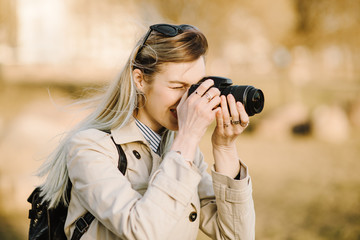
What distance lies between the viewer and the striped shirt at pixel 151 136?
177cm

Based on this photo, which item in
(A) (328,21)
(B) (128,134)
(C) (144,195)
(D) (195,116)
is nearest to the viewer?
(C) (144,195)

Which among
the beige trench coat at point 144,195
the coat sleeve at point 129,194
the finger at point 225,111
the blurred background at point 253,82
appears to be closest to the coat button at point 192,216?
the beige trench coat at point 144,195

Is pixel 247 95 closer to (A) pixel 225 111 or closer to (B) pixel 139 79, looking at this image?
(A) pixel 225 111

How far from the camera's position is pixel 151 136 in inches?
70.5

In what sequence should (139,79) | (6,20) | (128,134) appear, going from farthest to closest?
(6,20)
(139,79)
(128,134)

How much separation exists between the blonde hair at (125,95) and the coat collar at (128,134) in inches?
1.0

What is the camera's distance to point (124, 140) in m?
1.60

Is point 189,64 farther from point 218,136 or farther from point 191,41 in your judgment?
point 218,136

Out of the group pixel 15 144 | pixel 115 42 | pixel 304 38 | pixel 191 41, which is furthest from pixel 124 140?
pixel 304 38

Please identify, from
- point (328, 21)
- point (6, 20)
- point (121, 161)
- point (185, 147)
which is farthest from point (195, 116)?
point (328, 21)

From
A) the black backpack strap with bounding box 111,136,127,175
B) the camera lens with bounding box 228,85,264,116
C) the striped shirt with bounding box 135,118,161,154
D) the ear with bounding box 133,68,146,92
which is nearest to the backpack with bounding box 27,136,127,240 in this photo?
the black backpack strap with bounding box 111,136,127,175

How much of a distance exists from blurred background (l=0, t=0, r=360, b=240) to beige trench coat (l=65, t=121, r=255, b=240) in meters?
0.40

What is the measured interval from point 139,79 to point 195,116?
41 cm

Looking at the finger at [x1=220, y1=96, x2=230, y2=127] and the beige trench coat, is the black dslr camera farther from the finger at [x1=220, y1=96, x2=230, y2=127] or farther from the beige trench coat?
the beige trench coat
